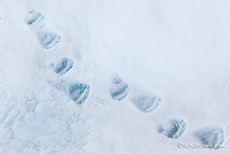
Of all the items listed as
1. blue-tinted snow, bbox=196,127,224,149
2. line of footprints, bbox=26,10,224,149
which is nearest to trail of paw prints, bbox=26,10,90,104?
line of footprints, bbox=26,10,224,149

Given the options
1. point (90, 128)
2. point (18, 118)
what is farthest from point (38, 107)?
point (90, 128)

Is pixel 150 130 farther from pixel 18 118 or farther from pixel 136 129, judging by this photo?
pixel 18 118

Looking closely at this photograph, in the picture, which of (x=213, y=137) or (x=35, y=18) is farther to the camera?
(x=35, y=18)

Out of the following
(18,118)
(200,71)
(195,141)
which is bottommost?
(18,118)

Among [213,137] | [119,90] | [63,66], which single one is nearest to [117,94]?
[119,90]

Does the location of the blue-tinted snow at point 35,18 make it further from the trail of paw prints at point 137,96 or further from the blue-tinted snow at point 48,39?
the trail of paw prints at point 137,96

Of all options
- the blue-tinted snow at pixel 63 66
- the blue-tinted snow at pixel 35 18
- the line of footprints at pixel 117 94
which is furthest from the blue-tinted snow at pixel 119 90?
the blue-tinted snow at pixel 35 18

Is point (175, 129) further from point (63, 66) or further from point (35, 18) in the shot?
point (35, 18)
